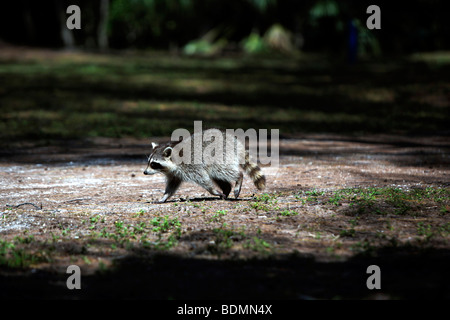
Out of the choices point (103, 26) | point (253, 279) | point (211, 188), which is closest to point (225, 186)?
point (211, 188)

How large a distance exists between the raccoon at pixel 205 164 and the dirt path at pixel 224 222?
26 cm

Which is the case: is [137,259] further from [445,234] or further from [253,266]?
[445,234]

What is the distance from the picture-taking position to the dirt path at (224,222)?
19.3 feet

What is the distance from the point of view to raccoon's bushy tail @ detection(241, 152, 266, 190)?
8.66 meters

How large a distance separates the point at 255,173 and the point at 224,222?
1527 millimetres

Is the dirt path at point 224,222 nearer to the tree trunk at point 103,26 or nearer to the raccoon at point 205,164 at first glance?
the raccoon at point 205,164

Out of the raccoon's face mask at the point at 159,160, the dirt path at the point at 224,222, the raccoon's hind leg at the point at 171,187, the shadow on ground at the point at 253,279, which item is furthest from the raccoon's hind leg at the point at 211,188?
the shadow on ground at the point at 253,279

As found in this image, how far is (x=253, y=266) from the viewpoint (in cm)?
587

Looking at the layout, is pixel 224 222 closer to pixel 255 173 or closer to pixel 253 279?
pixel 255 173

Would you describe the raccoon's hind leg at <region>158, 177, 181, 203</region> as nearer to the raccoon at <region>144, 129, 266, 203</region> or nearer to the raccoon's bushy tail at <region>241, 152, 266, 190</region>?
the raccoon at <region>144, 129, 266, 203</region>

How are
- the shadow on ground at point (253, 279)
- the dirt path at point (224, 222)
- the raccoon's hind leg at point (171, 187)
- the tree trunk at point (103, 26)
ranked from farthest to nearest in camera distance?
the tree trunk at point (103, 26) → the raccoon's hind leg at point (171, 187) → the dirt path at point (224, 222) → the shadow on ground at point (253, 279)

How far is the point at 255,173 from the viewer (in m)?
8.71

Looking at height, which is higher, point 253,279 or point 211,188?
point 211,188

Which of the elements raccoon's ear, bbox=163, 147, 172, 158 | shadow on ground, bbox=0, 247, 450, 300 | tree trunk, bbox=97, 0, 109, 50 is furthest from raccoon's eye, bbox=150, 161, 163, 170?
tree trunk, bbox=97, 0, 109, 50
